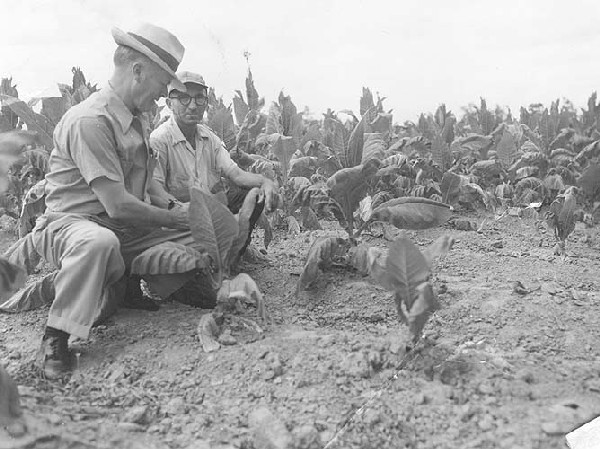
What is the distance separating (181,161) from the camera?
131 inches

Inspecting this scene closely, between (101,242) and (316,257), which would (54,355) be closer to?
(101,242)

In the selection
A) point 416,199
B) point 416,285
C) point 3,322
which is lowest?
point 3,322

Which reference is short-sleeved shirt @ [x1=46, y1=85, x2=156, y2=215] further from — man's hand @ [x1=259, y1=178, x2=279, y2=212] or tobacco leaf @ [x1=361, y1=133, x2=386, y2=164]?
tobacco leaf @ [x1=361, y1=133, x2=386, y2=164]

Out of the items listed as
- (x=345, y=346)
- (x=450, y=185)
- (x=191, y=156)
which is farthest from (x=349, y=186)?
(x=450, y=185)

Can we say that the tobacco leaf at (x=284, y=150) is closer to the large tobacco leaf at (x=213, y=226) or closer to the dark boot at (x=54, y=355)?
the large tobacco leaf at (x=213, y=226)

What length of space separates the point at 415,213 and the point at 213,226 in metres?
0.99

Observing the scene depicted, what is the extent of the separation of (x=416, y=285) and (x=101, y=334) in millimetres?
1400

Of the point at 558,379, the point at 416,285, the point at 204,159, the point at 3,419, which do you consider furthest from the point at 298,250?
the point at 3,419

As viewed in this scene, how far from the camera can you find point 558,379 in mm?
2020

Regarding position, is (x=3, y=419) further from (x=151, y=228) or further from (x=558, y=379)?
(x=558, y=379)

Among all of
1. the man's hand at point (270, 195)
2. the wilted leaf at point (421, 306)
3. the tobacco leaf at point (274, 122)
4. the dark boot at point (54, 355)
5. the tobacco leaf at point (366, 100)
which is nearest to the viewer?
the wilted leaf at point (421, 306)

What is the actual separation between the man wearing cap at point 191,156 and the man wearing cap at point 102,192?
0.50 meters

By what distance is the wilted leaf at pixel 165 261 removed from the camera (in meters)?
2.60

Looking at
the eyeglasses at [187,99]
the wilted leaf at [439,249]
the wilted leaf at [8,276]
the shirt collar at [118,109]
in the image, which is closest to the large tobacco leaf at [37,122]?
the eyeglasses at [187,99]
